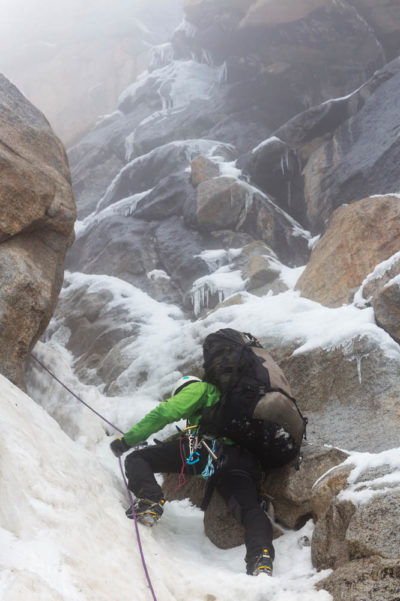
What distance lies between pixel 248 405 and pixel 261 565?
3.94ft

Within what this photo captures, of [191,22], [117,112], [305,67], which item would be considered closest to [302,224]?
[305,67]

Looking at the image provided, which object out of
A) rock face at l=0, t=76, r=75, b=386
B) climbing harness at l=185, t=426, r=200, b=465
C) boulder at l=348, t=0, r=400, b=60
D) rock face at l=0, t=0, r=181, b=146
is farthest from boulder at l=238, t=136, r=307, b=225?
Answer: rock face at l=0, t=0, r=181, b=146

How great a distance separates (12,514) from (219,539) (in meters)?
2.22

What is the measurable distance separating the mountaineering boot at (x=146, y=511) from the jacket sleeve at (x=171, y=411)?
0.56 metres

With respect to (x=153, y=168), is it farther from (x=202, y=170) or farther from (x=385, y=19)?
(x=385, y=19)

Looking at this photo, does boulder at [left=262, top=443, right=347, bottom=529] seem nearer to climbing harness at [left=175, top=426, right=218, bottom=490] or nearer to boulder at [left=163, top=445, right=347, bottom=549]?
boulder at [left=163, top=445, right=347, bottom=549]

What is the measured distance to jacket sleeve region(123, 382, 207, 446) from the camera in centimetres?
421

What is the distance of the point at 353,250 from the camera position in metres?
9.30

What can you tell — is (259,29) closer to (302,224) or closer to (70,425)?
(302,224)

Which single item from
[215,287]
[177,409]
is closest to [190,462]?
[177,409]

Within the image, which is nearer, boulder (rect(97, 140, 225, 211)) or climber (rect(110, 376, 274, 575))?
climber (rect(110, 376, 274, 575))

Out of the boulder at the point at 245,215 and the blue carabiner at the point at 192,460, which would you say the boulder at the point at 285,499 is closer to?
the blue carabiner at the point at 192,460

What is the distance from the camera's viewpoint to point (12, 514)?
8.04ft

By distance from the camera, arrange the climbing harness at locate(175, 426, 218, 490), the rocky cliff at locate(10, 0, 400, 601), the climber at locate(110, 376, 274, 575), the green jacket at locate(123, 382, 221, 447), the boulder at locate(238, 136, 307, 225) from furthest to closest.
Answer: the boulder at locate(238, 136, 307, 225), the rocky cliff at locate(10, 0, 400, 601), the climbing harness at locate(175, 426, 218, 490), the green jacket at locate(123, 382, 221, 447), the climber at locate(110, 376, 274, 575)
